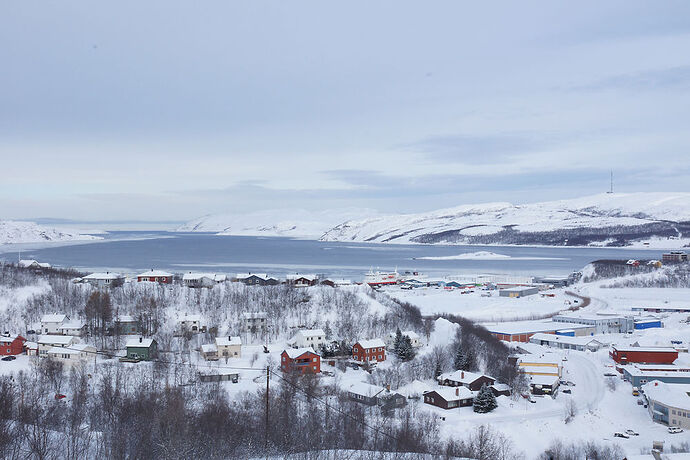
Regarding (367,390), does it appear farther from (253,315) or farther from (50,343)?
(50,343)

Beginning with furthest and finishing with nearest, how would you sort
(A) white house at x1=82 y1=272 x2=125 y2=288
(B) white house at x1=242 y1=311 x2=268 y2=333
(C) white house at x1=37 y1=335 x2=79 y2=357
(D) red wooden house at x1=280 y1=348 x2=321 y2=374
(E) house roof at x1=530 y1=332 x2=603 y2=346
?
(A) white house at x1=82 y1=272 x2=125 y2=288 → (E) house roof at x1=530 y1=332 x2=603 y2=346 → (B) white house at x1=242 y1=311 x2=268 y2=333 → (C) white house at x1=37 y1=335 x2=79 y2=357 → (D) red wooden house at x1=280 y1=348 x2=321 y2=374

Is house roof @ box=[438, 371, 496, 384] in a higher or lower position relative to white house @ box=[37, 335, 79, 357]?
lower

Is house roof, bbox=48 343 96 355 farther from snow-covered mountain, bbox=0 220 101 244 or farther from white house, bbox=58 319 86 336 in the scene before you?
snow-covered mountain, bbox=0 220 101 244

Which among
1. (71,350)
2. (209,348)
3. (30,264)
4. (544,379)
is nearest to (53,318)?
(71,350)

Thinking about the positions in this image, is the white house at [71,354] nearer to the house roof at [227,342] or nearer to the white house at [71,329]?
the white house at [71,329]

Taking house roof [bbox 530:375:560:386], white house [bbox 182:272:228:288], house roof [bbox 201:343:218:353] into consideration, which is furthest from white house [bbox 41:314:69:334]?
house roof [bbox 530:375:560:386]

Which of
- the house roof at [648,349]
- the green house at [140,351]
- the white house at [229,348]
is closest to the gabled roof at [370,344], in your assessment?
the white house at [229,348]
